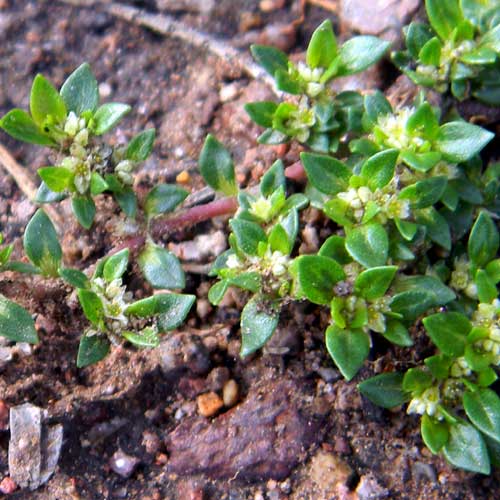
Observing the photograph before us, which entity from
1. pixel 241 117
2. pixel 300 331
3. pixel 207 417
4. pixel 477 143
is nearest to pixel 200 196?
pixel 241 117

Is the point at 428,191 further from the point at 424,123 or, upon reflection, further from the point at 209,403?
the point at 209,403

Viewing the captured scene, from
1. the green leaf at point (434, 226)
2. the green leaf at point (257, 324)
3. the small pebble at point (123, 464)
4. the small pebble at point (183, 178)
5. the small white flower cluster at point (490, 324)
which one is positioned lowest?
the small white flower cluster at point (490, 324)

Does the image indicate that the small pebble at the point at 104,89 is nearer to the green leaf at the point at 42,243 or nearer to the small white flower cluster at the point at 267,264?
the green leaf at the point at 42,243

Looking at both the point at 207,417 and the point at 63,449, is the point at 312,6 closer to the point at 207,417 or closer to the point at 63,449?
the point at 207,417

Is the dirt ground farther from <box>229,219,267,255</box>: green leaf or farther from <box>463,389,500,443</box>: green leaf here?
<box>229,219,267,255</box>: green leaf

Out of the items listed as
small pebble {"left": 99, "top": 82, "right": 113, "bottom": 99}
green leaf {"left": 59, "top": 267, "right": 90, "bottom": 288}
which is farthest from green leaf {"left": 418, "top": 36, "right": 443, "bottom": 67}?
green leaf {"left": 59, "top": 267, "right": 90, "bottom": 288}

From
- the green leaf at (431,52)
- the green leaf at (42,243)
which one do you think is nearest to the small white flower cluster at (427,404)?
the green leaf at (431,52)
